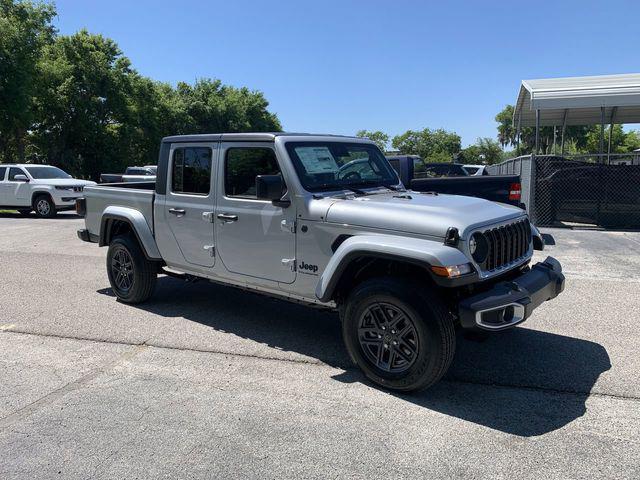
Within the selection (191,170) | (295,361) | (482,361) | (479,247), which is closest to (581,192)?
(482,361)

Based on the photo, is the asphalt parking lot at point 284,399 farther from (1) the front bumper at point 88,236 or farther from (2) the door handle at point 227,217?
(2) the door handle at point 227,217

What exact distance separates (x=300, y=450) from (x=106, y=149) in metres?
32.4

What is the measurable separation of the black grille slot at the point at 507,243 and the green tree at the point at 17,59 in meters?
22.8

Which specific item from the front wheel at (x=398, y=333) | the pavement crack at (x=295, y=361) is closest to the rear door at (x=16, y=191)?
the pavement crack at (x=295, y=361)

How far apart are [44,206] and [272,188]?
49.5 ft

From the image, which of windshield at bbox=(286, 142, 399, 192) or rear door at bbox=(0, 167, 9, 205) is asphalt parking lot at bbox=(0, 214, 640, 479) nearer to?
windshield at bbox=(286, 142, 399, 192)

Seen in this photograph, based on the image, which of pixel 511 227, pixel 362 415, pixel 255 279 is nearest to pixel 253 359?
pixel 255 279

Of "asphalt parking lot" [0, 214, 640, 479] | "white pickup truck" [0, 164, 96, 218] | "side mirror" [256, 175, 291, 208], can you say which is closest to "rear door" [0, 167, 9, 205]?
"white pickup truck" [0, 164, 96, 218]

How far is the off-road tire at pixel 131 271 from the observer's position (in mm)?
6293

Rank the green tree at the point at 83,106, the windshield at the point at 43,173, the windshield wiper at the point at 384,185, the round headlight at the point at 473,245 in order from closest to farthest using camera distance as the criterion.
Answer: the round headlight at the point at 473,245
the windshield wiper at the point at 384,185
the windshield at the point at 43,173
the green tree at the point at 83,106

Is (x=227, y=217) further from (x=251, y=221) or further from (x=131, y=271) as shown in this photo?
(x=131, y=271)

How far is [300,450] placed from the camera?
3.30m

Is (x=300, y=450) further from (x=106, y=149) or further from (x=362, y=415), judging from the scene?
(x=106, y=149)

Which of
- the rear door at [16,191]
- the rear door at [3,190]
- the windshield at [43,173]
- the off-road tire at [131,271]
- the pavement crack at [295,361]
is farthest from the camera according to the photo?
the windshield at [43,173]
